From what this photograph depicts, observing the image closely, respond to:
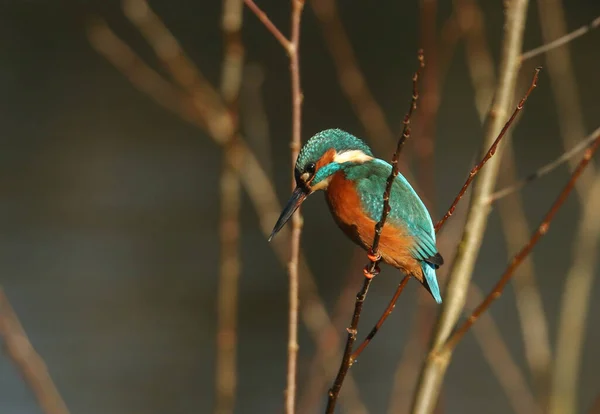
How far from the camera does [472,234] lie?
6.36ft

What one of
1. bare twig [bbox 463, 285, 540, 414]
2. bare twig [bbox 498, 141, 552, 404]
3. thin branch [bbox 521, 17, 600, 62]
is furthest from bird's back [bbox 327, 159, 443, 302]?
bare twig [bbox 463, 285, 540, 414]

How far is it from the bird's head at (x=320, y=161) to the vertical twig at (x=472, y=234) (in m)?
0.42

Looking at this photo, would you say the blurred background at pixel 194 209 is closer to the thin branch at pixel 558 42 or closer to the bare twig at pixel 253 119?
the bare twig at pixel 253 119

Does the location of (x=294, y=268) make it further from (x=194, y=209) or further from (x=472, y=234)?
(x=194, y=209)

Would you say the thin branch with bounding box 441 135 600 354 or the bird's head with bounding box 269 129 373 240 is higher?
the bird's head with bounding box 269 129 373 240

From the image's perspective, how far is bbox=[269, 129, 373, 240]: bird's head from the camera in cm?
220

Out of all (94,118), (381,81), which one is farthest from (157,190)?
(381,81)

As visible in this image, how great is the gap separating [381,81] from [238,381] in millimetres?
3644

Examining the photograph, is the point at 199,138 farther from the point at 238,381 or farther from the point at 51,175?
the point at 238,381

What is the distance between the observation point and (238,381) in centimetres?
529

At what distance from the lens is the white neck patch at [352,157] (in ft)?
7.57

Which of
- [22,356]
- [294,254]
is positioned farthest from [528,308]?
[22,356]

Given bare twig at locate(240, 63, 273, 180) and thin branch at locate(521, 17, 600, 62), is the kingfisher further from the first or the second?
bare twig at locate(240, 63, 273, 180)

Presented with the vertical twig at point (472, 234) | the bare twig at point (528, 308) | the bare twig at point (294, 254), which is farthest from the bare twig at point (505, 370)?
the bare twig at point (294, 254)
